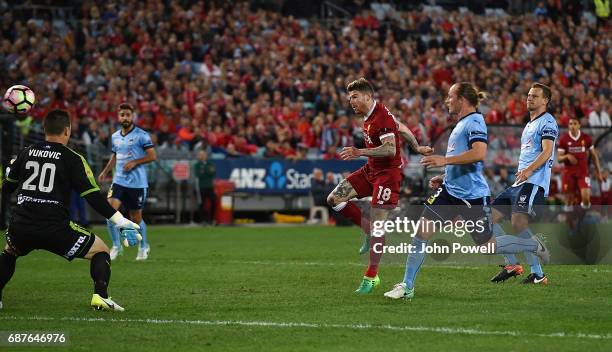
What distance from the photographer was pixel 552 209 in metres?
27.5

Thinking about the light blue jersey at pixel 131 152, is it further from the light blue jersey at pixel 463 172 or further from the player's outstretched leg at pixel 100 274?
the player's outstretched leg at pixel 100 274

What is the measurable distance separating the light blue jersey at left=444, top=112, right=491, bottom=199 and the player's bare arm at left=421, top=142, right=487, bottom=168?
1.08 feet

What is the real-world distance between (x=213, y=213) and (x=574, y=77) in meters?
16.3

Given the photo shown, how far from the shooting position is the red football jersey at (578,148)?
2473 cm

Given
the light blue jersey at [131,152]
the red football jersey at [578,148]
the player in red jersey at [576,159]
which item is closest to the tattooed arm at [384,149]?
the light blue jersey at [131,152]

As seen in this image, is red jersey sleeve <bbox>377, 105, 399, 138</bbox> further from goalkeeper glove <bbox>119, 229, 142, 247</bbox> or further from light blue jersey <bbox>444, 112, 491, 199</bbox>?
goalkeeper glove <bbox>119, 229, 142, 247</bbox>

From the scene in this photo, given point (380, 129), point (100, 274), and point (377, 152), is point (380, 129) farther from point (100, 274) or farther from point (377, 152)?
point (100, 274)

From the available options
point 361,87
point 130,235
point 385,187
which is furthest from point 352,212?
point 130,235

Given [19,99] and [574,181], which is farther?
[574,181]

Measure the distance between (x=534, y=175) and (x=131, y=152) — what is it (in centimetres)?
797

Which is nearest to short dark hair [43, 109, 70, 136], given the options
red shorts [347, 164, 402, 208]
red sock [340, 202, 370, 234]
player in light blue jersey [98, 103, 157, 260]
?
red shorts [347, 164, 402, 208]

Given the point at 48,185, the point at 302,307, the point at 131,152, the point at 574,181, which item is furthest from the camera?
the point at 574,181

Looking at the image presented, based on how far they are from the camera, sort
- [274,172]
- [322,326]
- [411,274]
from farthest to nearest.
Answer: [274,172] → [411,274] → [322,326]

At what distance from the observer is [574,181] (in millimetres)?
25266
